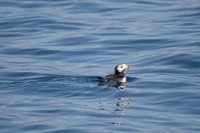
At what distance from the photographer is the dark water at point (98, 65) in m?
10.8

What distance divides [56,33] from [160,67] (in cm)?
899

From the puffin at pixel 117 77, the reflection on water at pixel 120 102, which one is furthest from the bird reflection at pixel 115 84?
the puffin at pixel 117 77

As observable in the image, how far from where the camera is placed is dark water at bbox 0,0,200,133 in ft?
35.5

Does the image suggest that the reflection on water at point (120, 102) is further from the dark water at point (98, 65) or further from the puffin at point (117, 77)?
the puffin at point (117, 77)

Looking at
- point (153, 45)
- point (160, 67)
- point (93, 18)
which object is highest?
point (93, 18)

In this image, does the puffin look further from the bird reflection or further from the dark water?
the dark water

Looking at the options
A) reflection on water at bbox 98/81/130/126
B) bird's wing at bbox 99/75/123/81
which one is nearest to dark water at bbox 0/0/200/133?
reflection on water at bbox 98/81/130/126

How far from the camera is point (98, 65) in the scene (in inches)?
711

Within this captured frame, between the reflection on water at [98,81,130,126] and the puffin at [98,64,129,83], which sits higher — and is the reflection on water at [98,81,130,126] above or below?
below

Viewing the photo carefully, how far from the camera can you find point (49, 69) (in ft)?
57.2

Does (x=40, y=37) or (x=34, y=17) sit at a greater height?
(x=34, y=17)

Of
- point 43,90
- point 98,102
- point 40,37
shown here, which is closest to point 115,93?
point 98,102

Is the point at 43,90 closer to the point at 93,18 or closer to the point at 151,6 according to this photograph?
the point at 93,18

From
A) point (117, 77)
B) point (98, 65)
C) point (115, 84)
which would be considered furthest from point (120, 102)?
point (98, 65)
